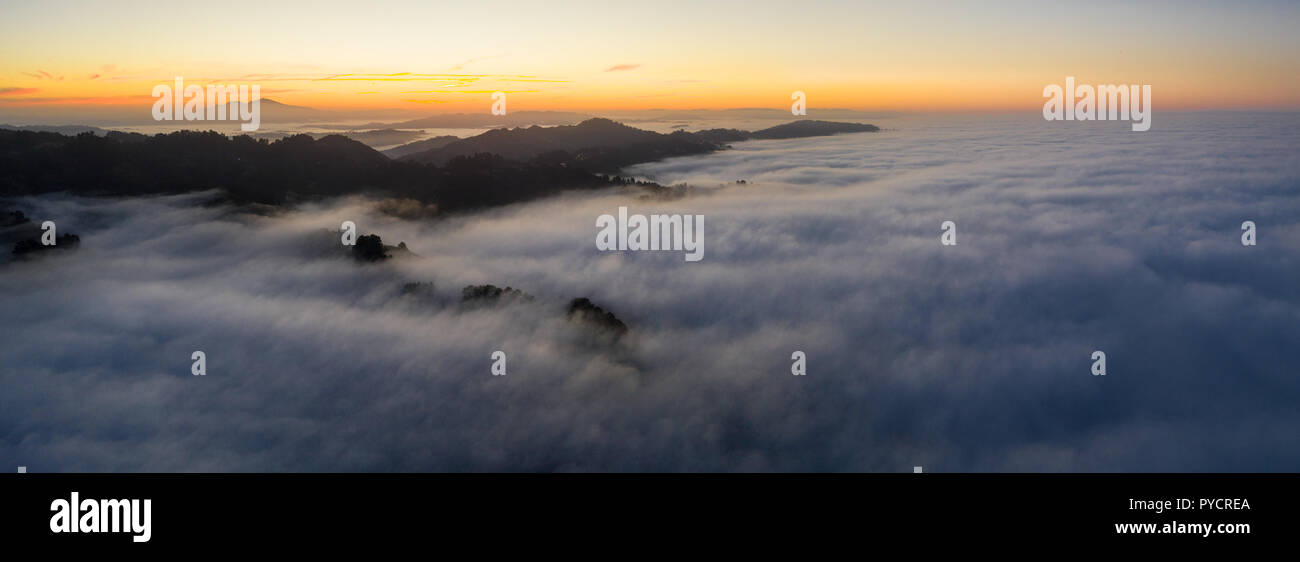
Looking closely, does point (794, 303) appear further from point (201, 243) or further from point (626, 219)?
point (201, 243)

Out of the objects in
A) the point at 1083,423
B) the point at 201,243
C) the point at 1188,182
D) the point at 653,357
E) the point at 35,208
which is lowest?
the point at 1083,423

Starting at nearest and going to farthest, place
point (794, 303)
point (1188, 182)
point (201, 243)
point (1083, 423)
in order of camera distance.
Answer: point (1083, 423)
point (794, 303)
point (201, 243)
point (1188, 182)

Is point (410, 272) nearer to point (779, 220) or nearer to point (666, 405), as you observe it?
point (666, 405)

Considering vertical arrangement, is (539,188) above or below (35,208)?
above

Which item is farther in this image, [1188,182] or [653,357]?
[1188,182]

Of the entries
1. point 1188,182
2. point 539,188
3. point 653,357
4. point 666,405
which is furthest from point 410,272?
point 1188,182

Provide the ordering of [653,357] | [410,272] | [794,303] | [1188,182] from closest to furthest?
[653,357] → [794,303] → [410,272] → [1188,182]

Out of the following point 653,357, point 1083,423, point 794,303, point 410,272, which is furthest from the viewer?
point 410,272

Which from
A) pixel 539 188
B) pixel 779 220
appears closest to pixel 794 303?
pixel 779 220

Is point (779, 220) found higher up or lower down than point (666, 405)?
higher up
